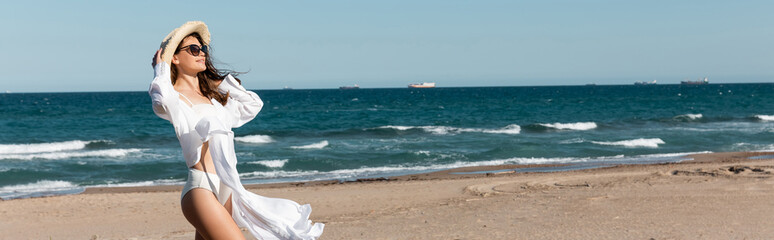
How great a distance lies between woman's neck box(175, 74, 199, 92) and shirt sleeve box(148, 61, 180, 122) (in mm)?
217

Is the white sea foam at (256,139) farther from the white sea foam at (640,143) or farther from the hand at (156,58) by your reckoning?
the hand at (156,58)

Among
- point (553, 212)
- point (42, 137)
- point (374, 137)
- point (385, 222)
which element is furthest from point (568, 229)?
point (42, 137)

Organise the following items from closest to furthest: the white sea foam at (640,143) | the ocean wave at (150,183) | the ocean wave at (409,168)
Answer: the ocean wave at (150,183) → the ocean wave at (409,168) → the white sea foam at (640,143)

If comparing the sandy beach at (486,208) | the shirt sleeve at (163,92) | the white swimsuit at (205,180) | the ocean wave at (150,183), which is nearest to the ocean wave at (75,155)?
the ocean wave at (150,183)

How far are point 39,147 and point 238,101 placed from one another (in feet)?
85.9

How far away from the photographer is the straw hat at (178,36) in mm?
3258

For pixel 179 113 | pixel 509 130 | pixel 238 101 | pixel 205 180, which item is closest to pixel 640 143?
pixel 509 130

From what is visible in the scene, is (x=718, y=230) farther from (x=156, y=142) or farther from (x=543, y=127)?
(x=543, y=127)

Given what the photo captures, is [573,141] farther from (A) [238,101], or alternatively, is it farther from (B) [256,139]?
(A) [238,101]

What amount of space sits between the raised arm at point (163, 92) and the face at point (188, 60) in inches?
6.6

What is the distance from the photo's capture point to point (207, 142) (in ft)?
10.9

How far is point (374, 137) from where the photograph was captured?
96.6 ft

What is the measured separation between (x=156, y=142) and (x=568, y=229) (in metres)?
22.9

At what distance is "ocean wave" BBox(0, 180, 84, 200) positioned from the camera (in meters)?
14.4
